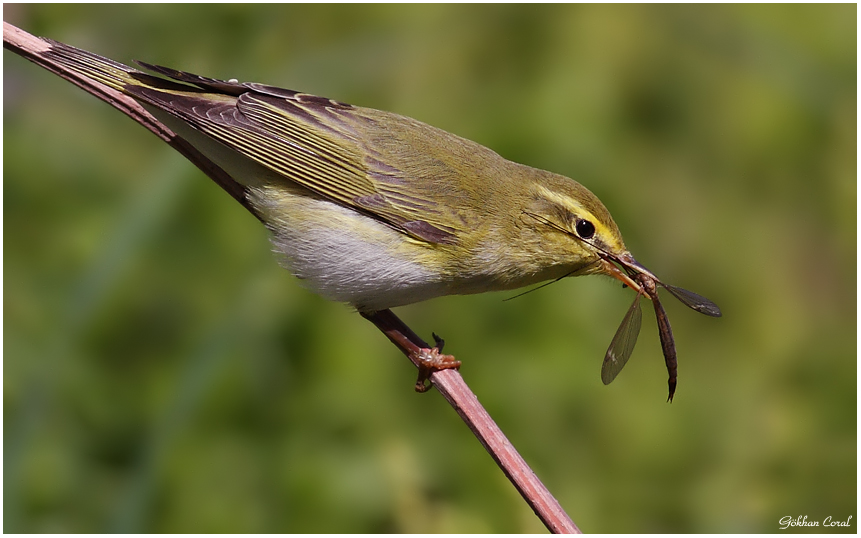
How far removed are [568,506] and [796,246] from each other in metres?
2.43

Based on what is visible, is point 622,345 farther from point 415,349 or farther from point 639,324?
point 415,349

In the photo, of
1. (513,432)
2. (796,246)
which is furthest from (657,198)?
(513,432)

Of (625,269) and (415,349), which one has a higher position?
(625,269)

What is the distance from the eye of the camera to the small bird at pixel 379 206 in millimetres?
3664

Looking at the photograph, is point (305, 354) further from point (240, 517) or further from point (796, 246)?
point (796, 246)

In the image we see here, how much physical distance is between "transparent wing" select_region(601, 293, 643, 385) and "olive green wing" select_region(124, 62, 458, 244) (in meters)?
0.74

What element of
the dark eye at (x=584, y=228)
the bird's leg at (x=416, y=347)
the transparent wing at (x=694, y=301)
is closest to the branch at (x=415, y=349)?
the bird's leg at (x=416, y=347)

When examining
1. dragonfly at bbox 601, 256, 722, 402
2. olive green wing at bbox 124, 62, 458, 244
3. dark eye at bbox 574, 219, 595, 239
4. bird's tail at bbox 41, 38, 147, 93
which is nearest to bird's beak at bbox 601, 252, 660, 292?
dragonfly at bbox 601, 256, 722, 402

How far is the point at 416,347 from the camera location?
368 cm

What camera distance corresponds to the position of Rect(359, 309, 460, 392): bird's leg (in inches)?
143

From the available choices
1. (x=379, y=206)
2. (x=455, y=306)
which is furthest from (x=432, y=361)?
(x=455, y=306)

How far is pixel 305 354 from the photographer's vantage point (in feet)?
15.7

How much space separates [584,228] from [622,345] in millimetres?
477

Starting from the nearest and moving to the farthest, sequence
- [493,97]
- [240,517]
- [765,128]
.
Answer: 1. [240,517]
2. [493,97]
3. [765,128]
